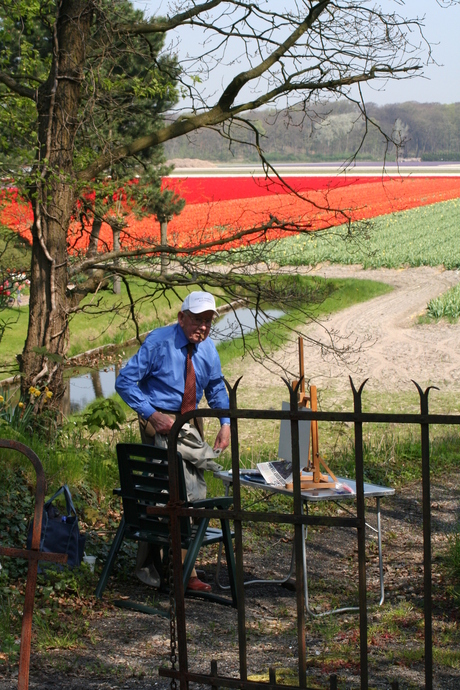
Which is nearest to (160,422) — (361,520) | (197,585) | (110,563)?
(110,563)

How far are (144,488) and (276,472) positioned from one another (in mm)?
881

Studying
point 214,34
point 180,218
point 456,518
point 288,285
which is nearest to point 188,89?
point 214,34

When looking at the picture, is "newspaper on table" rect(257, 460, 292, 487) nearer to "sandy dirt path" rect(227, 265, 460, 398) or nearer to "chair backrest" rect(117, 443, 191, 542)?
"chair backrest" rect(117, 443, 191, 542)

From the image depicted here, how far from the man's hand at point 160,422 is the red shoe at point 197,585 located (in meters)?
0.90

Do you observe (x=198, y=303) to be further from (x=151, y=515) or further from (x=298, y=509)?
(x=298, y=509)

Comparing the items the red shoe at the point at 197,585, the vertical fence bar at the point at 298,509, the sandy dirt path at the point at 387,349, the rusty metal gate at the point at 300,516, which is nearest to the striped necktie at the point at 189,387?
the red shoe at the point at 197,585

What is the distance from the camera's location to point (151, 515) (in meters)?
4.72

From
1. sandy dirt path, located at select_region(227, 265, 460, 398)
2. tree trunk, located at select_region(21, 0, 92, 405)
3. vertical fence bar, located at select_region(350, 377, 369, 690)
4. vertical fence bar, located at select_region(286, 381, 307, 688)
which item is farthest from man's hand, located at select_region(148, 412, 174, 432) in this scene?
sandy dirt path, located at select_region(227, 265, 460, 398)

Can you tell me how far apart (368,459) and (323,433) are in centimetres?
257

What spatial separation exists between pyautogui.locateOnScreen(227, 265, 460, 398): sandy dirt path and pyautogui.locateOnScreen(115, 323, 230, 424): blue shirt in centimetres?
658

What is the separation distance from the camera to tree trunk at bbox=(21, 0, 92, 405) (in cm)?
864

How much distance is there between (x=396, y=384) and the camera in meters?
15.4

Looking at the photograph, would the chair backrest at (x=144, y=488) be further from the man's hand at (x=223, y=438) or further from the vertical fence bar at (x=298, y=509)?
the vertical fence bar at (x=298, y=509)

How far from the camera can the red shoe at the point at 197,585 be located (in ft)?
16.8
